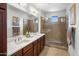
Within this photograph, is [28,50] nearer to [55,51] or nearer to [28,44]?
[28,44]

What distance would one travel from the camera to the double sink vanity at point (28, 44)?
64.6 inches

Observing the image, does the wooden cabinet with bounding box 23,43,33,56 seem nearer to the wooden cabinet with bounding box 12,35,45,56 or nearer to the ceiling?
the wooden cabinet with bounding box 12,35,45,56

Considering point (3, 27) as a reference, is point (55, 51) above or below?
below

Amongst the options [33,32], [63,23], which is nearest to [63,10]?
[63,23]

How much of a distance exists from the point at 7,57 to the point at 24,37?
1.94 feet

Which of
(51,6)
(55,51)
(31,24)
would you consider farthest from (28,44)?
(51,6)

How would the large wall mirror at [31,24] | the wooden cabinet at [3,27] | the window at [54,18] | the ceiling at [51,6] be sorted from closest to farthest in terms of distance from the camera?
the wooden cabinet at [3,27]
the ceiling at [51,6]
the window at [54,18]
the large wall mirror at [31,24]

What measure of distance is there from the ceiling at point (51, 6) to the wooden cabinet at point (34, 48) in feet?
1.78

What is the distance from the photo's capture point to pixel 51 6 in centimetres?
168

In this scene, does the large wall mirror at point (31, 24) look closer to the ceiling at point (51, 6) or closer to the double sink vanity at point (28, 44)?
the double sink vanity at point (28, 44)

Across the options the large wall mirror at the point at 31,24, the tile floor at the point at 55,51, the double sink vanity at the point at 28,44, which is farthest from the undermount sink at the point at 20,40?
the tile floor at the point at 55,51

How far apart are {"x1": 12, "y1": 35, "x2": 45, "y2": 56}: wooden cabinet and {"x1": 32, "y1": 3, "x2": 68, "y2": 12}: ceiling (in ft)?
1.78

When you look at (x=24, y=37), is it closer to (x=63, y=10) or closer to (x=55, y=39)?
(x=55, y=39)

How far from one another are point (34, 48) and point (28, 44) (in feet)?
0.75
